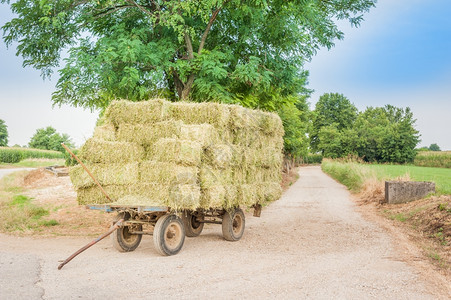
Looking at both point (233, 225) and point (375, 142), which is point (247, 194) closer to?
point (233, 225)

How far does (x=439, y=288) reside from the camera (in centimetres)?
634

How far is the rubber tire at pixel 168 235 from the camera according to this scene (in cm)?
830

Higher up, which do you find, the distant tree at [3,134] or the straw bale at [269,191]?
the distant tree at [3,134]

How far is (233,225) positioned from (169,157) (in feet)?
10.9

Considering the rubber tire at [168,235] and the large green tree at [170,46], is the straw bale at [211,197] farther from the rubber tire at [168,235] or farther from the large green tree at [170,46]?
the large green tree at [170,46]

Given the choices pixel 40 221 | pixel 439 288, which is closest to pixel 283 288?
pixel 439 288

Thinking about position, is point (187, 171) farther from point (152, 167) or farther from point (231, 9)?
point (231, 9)

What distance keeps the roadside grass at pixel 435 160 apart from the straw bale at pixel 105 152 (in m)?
64.1

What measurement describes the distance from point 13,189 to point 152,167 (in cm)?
1582

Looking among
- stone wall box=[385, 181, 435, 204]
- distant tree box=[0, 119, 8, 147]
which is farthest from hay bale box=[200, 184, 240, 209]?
distant tree box=[0, 119, 8, 147]

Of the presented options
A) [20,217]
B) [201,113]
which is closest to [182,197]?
[201,113]

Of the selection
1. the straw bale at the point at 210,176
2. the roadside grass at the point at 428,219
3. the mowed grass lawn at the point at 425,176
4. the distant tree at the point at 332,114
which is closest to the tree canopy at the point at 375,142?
the distant tree at the point at 332,114

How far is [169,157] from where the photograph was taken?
8484mm

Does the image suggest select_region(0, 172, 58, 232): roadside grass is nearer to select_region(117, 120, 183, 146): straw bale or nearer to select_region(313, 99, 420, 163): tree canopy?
select_region(117, 120, 183, 146): straw bale
